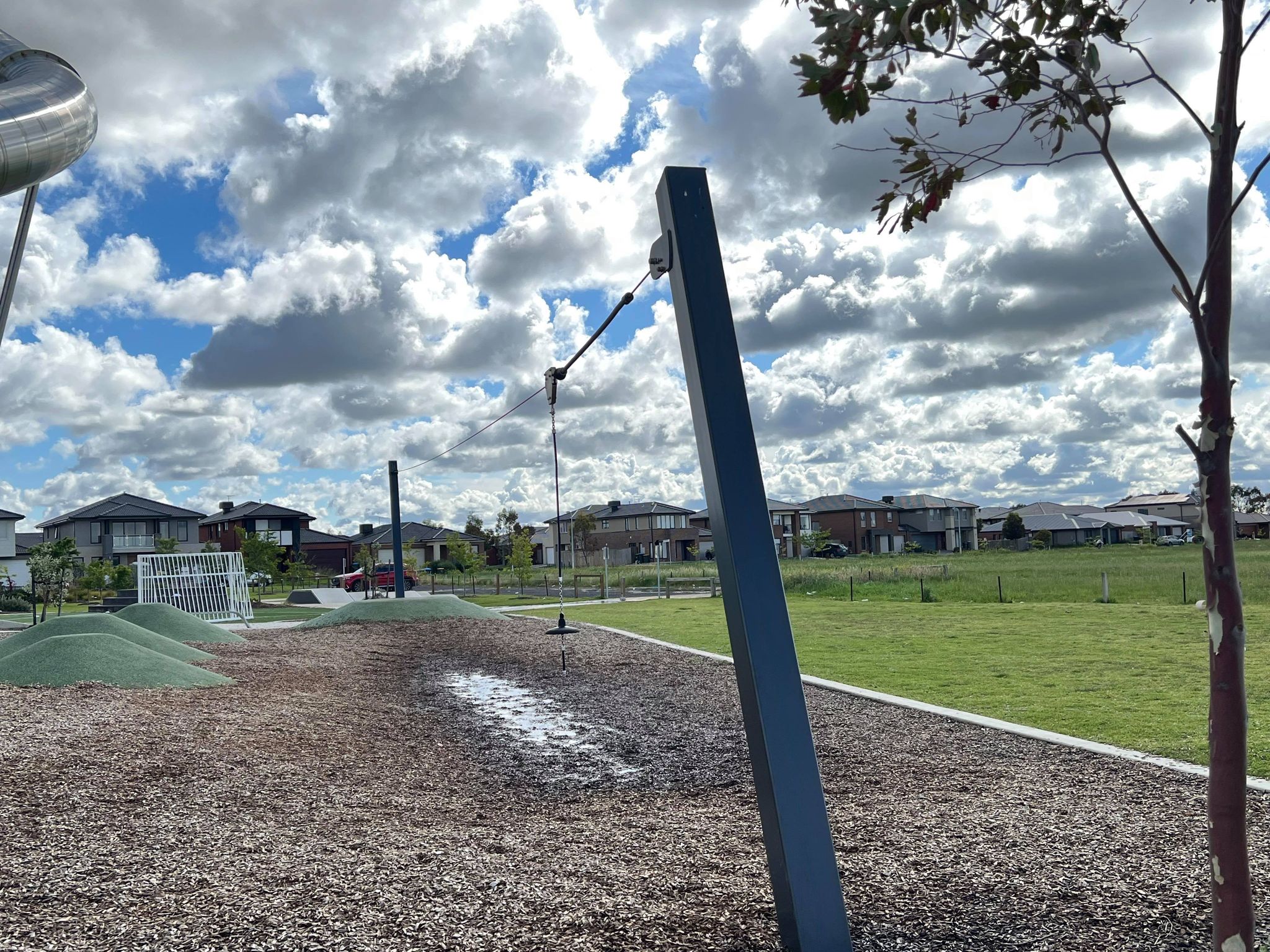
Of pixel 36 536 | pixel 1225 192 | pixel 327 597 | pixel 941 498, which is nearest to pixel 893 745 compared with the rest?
pixel 1225 192

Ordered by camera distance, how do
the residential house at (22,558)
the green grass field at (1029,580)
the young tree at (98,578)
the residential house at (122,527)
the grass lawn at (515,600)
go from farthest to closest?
the residential house at (122,527)
the residential house at (22,558)
the young tree at (98,578)
the grass lawn at (515,600)
the green grass field at (1029,580)

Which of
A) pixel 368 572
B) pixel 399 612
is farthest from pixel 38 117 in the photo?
pixel 368 572

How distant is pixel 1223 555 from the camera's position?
8.04 ft

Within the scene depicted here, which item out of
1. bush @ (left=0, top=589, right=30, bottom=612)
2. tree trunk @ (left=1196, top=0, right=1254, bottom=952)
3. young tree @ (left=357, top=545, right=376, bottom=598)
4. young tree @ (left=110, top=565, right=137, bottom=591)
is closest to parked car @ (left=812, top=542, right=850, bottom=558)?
young tree @ (left=357, top=545, right=376, bottom=598)

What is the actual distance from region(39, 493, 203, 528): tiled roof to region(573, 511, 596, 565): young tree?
30.0 meters

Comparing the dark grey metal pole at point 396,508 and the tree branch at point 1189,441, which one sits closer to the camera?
the tree branch at point 1189,441

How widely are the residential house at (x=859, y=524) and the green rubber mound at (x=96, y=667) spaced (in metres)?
91.3

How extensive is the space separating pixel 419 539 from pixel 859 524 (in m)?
43.9

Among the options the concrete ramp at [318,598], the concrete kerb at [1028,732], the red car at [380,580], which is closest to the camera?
the concrete kerb at [1028,732]

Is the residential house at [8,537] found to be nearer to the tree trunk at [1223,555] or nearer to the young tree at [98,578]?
the young tree at [98,578]

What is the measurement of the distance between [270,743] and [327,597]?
28.5 metres

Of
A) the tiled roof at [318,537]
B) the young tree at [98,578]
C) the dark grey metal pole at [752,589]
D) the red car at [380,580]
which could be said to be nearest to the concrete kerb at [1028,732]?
the dark grey metal pole at [752,589]

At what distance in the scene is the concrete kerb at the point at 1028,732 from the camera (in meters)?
6.19

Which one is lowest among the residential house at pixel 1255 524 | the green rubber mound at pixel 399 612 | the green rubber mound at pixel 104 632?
the residential house at pixel 1255 524
